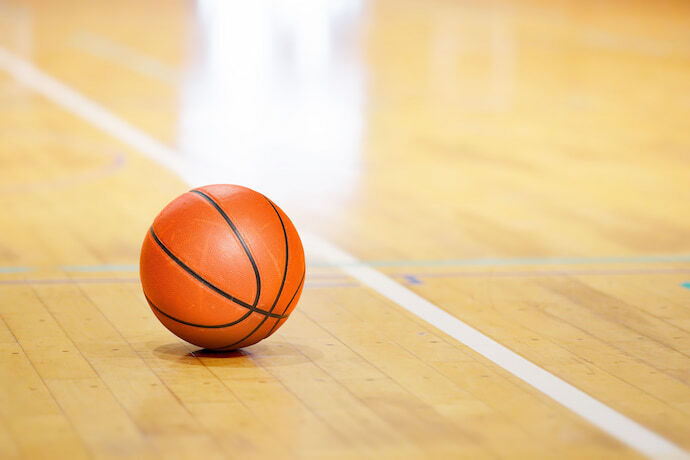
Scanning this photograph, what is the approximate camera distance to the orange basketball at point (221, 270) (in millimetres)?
4527

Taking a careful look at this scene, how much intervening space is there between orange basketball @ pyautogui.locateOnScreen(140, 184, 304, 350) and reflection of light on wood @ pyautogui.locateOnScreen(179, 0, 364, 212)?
341 cm

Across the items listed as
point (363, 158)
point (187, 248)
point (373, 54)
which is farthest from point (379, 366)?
point (373, 54)

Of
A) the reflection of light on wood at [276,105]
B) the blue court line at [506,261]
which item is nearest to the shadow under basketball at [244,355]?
the blue court line at [506,261]

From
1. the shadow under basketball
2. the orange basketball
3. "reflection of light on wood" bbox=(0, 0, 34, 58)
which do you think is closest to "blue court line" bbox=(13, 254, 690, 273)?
the shadow under basketball

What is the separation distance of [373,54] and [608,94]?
3.82 m

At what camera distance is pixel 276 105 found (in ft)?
39.6

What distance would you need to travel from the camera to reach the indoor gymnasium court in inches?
162

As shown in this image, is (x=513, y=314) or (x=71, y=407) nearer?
(x=71, y=407)

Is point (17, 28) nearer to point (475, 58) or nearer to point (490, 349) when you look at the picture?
point (475, 58)

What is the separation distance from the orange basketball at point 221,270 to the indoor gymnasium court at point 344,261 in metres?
0.01

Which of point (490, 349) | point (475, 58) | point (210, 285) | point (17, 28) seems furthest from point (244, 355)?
point (17, 28)

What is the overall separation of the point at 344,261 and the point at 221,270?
2.01 meters

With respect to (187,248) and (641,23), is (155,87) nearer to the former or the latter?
(187,248)

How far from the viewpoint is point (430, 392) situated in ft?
14.5
